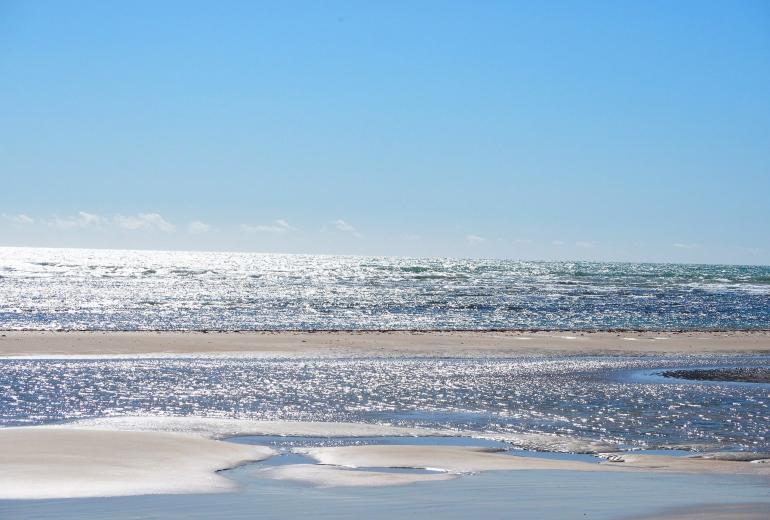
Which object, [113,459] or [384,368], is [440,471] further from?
[384,368]

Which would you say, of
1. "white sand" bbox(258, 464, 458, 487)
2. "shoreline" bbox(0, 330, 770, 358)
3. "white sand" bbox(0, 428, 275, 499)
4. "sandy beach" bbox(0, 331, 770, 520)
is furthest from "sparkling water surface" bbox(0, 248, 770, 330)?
"white sand" bbox(258, 464, 458, 487)

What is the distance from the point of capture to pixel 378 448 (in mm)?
15359

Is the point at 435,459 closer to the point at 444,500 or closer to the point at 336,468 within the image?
the point at 336,468

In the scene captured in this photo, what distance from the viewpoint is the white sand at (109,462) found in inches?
463

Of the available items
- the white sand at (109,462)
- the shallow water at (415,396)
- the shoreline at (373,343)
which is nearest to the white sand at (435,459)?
the white sand at (109,462)

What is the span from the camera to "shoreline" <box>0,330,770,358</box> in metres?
34.4

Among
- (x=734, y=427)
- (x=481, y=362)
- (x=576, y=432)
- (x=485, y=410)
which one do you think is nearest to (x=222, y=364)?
(x=481, y=362)

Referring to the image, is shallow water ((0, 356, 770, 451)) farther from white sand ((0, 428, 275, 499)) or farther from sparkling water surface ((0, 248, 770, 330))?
sparkling water surface ((0, 248, 770, 330))

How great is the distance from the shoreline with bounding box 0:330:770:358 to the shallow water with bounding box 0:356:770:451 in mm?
3815

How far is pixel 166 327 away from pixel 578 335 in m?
21.5

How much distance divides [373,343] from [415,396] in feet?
54.0

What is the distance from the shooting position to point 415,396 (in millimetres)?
22578

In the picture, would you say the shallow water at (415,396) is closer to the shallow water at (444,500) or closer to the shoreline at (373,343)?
the shoreline at (373,343)

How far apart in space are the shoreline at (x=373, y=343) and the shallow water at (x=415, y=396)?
3815mm
